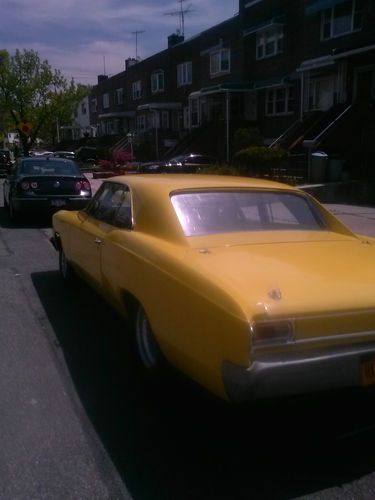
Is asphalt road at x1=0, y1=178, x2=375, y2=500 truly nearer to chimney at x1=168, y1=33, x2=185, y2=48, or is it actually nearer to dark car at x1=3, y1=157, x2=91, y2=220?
dark car at x1=3, y1=157, x2=91, y2=220

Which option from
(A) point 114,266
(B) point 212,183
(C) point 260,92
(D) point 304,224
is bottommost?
(A) point 114,266

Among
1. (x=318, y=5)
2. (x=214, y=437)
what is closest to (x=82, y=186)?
(x=214, y=437)

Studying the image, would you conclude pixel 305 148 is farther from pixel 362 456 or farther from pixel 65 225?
pixel 362 456

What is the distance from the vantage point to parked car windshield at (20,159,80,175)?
40.2ft

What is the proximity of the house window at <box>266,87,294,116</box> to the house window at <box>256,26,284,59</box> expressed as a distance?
77.4 inches

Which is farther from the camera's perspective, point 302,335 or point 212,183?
point 212,183

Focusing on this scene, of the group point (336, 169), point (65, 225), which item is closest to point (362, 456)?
point (65, 225)

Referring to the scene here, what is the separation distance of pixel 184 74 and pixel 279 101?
1387 cm

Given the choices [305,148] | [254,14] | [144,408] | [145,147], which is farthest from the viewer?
[145,147]

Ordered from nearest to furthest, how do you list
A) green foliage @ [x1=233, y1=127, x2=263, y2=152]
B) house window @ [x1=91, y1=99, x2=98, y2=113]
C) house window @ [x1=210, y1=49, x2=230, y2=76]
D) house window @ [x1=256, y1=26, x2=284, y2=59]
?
green foliage @ [x1=233, y1=127, x2=263, y2=152] < house window @ [x1=256, y1=26, x2=284, y2=59] < house window @ [x1=210, y1=49, x2=230, y2=76] < house window @ [x1=91, y1=99, x2=98, y2=113]

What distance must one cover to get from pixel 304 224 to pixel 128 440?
7.23ft

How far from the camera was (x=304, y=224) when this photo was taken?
441 cm

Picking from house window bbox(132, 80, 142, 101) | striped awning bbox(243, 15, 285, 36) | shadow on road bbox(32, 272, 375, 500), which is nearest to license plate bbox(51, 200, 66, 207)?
shadow on road bbox(32, 272, 375, 500)

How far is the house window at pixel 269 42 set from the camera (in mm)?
27906
